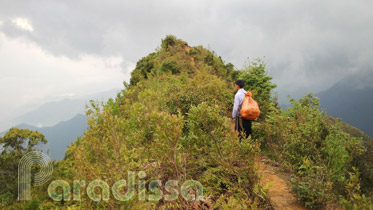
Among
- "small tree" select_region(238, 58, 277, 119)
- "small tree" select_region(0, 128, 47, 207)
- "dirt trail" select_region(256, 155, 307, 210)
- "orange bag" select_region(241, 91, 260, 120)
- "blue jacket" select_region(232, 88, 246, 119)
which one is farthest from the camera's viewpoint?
"small tree" select_region(0, 128, 47, 207)

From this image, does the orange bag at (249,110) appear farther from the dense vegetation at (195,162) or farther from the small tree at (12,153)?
the small tree at (12,153)

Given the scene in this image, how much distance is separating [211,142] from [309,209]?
2.15 metres

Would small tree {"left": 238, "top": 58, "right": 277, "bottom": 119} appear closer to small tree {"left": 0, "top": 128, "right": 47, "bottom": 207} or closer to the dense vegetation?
the dense vegetation

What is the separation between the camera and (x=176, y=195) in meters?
3.10

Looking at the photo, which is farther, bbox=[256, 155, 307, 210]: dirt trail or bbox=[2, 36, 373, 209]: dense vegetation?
bbox=[256, 155, 307, 210]: dirt trail

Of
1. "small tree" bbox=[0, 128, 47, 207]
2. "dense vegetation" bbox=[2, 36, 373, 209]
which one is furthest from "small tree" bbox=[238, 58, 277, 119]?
"small tree" bbox=[0, 128, 47, 207]

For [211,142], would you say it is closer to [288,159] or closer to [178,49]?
[288,159]

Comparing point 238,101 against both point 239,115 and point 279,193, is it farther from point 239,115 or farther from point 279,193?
point 279,193

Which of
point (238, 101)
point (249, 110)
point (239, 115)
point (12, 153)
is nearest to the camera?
point (249, 110)

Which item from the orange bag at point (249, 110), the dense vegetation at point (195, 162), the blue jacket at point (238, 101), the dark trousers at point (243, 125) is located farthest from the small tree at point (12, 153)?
the orange bag at point (249, 110)

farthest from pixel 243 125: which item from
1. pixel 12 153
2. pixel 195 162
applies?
pixel 12 153

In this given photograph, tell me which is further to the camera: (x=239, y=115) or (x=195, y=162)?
(x=239, y=115)

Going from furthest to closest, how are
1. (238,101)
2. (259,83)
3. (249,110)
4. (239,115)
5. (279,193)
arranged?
(259,83) → (239,115) → (238,101) → (249,110) → (279,193)

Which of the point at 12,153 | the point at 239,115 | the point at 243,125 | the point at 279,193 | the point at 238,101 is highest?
the point at 238,101
